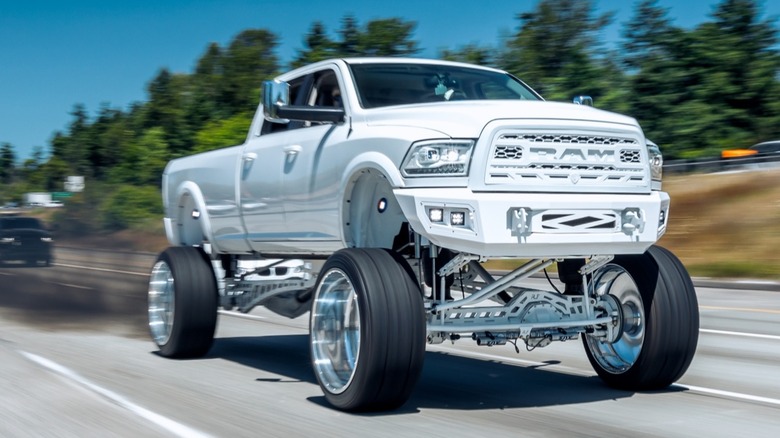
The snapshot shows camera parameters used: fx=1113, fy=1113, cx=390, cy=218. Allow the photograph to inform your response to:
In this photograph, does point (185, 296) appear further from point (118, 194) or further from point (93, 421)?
point (118, 194)

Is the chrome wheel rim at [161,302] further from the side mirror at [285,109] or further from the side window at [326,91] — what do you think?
the side mirror at [285,109]

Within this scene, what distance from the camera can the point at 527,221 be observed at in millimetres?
6430

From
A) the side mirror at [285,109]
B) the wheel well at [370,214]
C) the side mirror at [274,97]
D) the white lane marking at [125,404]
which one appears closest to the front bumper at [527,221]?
the wheel well at [370,214]

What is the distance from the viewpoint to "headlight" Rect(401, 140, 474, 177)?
6.51 meters

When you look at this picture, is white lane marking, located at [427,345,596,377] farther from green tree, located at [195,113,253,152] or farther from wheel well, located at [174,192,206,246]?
green tree, located at [195,113,253,152]

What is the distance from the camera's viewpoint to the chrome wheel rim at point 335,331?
22.6 ft

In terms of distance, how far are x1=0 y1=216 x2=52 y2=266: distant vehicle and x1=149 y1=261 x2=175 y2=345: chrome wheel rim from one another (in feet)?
→ 64.6

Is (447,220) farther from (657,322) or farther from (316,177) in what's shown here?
(657,322)

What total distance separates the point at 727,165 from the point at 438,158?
35949mm

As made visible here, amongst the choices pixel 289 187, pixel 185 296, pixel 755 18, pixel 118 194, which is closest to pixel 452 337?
pixel 289 187

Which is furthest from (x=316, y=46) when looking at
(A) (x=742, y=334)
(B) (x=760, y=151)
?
(A) (x=742, y=334)

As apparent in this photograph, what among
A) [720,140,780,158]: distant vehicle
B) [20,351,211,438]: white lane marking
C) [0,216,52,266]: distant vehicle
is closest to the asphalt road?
[20,351,211,438]: white lane marking

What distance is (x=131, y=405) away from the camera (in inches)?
279

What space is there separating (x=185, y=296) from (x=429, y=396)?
9.34ft
